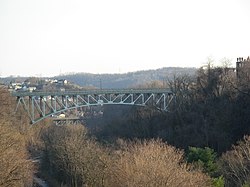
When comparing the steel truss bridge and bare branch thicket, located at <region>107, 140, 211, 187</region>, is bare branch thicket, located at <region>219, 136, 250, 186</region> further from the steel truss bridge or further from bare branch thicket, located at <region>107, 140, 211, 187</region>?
the steel truss bridge

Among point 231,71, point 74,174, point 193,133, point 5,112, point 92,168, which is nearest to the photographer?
point 92,168

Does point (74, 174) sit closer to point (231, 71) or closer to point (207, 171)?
point (207, 171)

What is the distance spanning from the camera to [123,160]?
18266mm

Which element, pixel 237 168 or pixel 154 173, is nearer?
pixel 154 173

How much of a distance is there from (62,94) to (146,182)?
31426mm

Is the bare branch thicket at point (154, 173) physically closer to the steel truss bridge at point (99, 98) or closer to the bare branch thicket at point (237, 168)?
the bare branch thicket at point (237, 168)

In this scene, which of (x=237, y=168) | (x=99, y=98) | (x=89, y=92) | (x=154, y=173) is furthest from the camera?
(x=99, y=98)

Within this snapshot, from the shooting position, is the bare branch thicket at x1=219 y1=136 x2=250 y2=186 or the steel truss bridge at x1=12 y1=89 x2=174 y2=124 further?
the steel truss bridge at x1=12 y1=89 x2=174 y2=124

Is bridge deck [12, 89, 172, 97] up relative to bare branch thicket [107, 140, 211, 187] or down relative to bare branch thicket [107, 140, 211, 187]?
up

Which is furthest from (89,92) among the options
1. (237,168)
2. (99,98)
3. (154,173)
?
(154,173)

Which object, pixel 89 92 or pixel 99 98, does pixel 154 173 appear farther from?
pixel 99 98

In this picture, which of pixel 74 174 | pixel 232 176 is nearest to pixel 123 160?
pixel 232 176

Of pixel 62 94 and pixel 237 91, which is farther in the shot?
pixel 62 94

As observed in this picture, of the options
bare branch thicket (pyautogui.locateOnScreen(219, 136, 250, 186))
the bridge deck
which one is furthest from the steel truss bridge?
bare branch thicket (pyautogui.locateOnScreen(219, 136, 250, 186))
